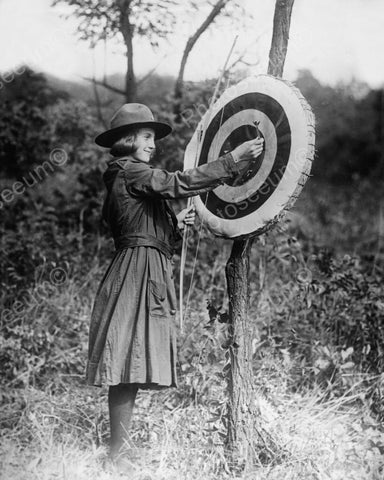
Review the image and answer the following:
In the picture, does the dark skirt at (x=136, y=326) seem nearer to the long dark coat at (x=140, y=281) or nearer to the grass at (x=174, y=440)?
the long dark coat at (x=140, y=281)

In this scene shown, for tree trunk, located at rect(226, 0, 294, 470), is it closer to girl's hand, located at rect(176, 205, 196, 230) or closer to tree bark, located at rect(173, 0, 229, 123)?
girl's hand, located at rect(176, 205, 196, 230)

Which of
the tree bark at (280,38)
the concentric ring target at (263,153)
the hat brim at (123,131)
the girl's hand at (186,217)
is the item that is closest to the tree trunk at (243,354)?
the tree bark at (280,38)

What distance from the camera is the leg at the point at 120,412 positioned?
2.86m

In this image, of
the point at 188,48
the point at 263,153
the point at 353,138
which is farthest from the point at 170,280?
the point at 353,138

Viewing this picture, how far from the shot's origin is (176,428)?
10.7 ft

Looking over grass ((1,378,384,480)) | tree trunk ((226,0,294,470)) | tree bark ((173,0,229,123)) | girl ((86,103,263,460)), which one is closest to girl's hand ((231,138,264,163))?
girl ((86,103,263,460))

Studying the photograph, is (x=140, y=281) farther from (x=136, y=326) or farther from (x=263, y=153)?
(x=263, y=153)

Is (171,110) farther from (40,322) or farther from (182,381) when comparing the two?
(182,381)

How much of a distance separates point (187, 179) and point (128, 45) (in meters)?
3.75

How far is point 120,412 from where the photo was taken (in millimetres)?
2861

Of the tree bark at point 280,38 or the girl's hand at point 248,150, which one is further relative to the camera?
the tree bark at point 280,38

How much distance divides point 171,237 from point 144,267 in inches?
10.2

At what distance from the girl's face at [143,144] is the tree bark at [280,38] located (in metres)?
0.71

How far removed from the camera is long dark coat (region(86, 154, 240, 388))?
269 centimetres
